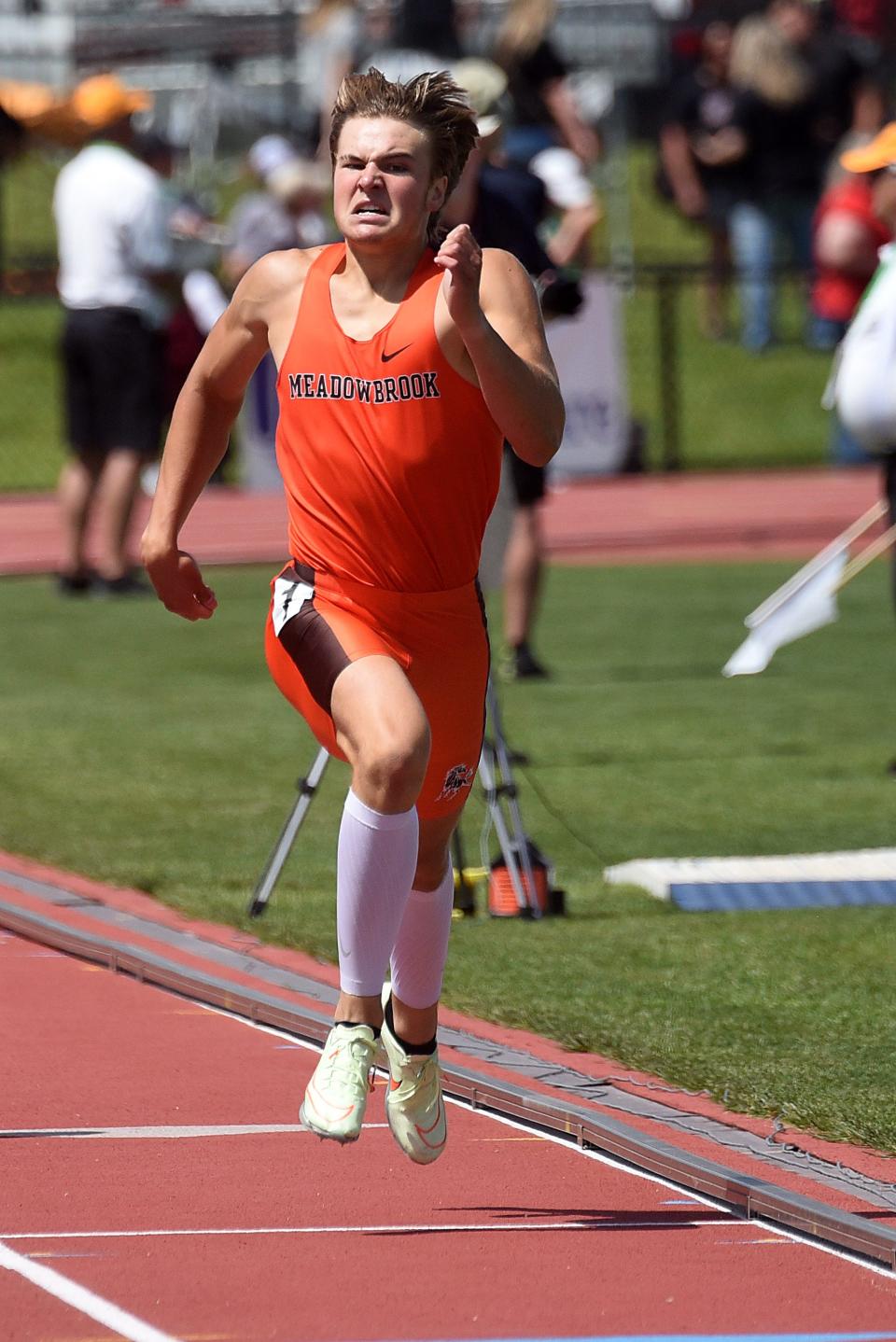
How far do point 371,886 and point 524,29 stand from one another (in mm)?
15878

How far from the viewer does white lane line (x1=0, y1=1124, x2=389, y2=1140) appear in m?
5.36

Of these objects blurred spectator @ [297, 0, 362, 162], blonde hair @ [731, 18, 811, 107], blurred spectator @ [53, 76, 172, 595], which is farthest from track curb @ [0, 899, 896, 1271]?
blonde hair @ [731, 18, 811, 107]

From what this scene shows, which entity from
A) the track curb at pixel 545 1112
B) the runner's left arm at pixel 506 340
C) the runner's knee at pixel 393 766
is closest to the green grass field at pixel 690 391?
the track curb at pixel 545 1112

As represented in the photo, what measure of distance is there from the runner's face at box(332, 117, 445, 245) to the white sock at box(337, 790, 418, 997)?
1.01 metres

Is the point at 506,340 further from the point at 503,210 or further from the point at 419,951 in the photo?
the point at 503,210

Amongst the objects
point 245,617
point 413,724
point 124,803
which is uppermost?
point 245,617

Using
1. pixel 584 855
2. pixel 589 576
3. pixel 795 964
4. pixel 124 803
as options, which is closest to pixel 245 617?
pixel 589 576

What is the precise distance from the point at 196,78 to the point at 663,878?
22579 millimetres

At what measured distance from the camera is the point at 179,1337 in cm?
411

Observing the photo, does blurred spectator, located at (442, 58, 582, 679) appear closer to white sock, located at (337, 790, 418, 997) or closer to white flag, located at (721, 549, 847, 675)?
white flag, located at (721, 549, 847, 675)

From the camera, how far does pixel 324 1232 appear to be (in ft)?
15.5

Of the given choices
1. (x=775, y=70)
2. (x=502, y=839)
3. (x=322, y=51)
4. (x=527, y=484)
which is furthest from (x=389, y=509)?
(x=322, y=51)

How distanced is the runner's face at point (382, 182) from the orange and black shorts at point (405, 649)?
2.07ft

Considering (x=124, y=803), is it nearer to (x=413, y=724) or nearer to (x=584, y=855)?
(x=584, y=855)
